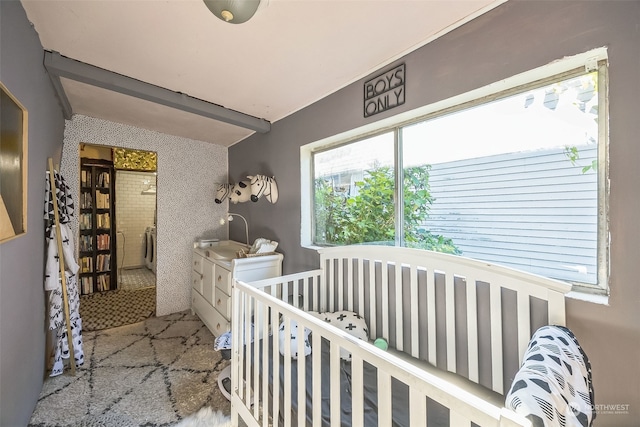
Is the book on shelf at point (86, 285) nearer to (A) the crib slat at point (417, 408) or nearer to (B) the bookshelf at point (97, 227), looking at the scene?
(B) the bookshelf at point (97, 227)

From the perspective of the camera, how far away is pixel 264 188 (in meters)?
2.45

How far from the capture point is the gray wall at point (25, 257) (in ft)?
3.48

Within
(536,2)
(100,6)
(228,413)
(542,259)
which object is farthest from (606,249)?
(100,6)

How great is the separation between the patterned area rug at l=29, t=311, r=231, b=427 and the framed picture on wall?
120cm

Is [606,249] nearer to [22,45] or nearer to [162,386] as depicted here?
[162,386]

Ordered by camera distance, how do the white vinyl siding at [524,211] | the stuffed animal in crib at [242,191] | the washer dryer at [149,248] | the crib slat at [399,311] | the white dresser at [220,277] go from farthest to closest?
1. the washer dryer at [149,248]
2. the stuffed animal in crib at [242,191]
3. the white dresser at [220,277]
4. the crib slat at [399,311]
5. the white vinyl siding at [524,211]

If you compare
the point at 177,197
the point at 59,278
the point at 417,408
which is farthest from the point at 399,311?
the point at 177,197

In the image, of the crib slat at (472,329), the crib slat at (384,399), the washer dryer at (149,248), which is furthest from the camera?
the washer dryer at (149,248)

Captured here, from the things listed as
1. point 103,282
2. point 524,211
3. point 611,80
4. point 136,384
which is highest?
point 611,80

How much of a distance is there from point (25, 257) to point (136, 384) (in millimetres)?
1118

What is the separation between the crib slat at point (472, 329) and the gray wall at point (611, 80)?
1.07ft

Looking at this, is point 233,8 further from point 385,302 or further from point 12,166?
point 385,302

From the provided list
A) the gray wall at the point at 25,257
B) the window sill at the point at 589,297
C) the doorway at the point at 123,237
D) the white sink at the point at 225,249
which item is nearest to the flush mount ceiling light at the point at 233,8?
the gray wall at the point at 25,257

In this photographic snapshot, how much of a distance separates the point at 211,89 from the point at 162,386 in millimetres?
2277
